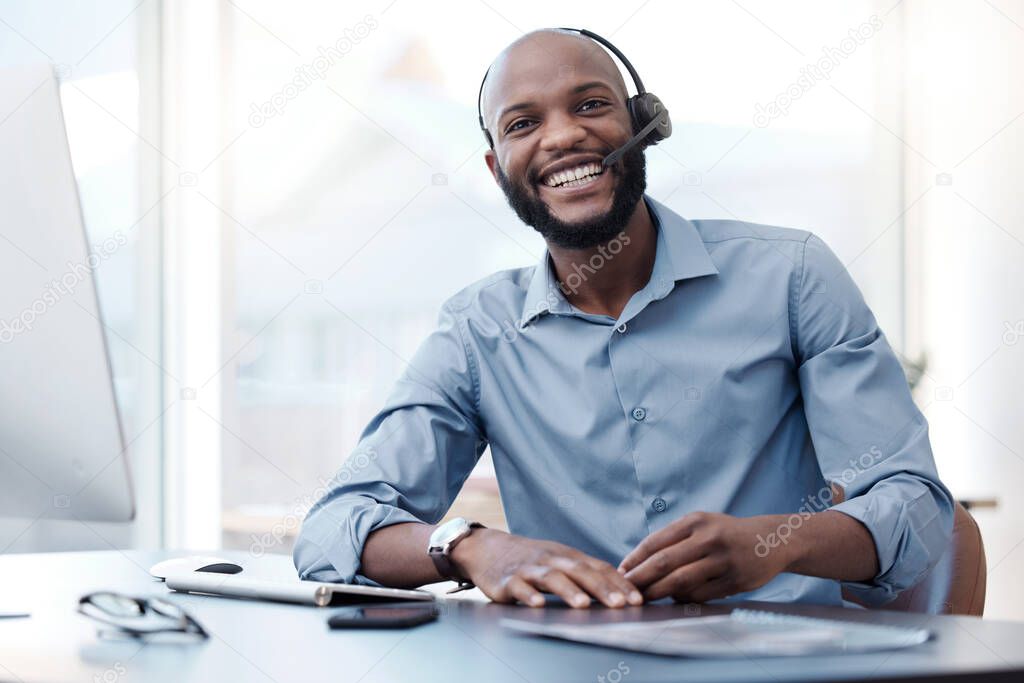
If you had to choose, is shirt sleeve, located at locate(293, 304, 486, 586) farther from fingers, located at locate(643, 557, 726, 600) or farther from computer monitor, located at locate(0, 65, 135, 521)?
fingers, located at locate(643, 557, 726, 600)

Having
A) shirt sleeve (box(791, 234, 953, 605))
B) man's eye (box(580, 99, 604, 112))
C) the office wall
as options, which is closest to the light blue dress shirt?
shirt sleeve (box(791, 234, 953, 605))

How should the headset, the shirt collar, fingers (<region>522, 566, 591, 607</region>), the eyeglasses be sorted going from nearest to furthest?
1. the eyeglasses
2. fingers (<region>522, 566, 591, 607</region>)
3. the shirt collar
4. the headset

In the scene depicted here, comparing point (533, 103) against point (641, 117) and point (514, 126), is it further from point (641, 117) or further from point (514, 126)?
point (641, 117)

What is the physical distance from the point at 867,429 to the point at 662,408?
0.26 m

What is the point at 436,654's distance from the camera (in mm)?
784

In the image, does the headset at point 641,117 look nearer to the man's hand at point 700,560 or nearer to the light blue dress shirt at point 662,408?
the light blue dress shirt at point 662,408

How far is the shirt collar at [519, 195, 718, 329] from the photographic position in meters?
1.50

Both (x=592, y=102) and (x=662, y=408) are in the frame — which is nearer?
(x=662, y=408)

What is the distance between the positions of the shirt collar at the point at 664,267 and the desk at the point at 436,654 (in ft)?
1.89

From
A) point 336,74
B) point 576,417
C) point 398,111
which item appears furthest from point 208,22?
point 576,417

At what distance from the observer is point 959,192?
352 cm

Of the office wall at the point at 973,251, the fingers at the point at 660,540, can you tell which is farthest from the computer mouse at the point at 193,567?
the office wall at the point at 973,251

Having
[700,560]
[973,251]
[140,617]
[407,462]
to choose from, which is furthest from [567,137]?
[973,251]

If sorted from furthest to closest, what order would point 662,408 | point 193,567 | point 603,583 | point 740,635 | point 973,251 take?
point 973,251
point 662,408
point 193,567
point 603,583
point 740,635
